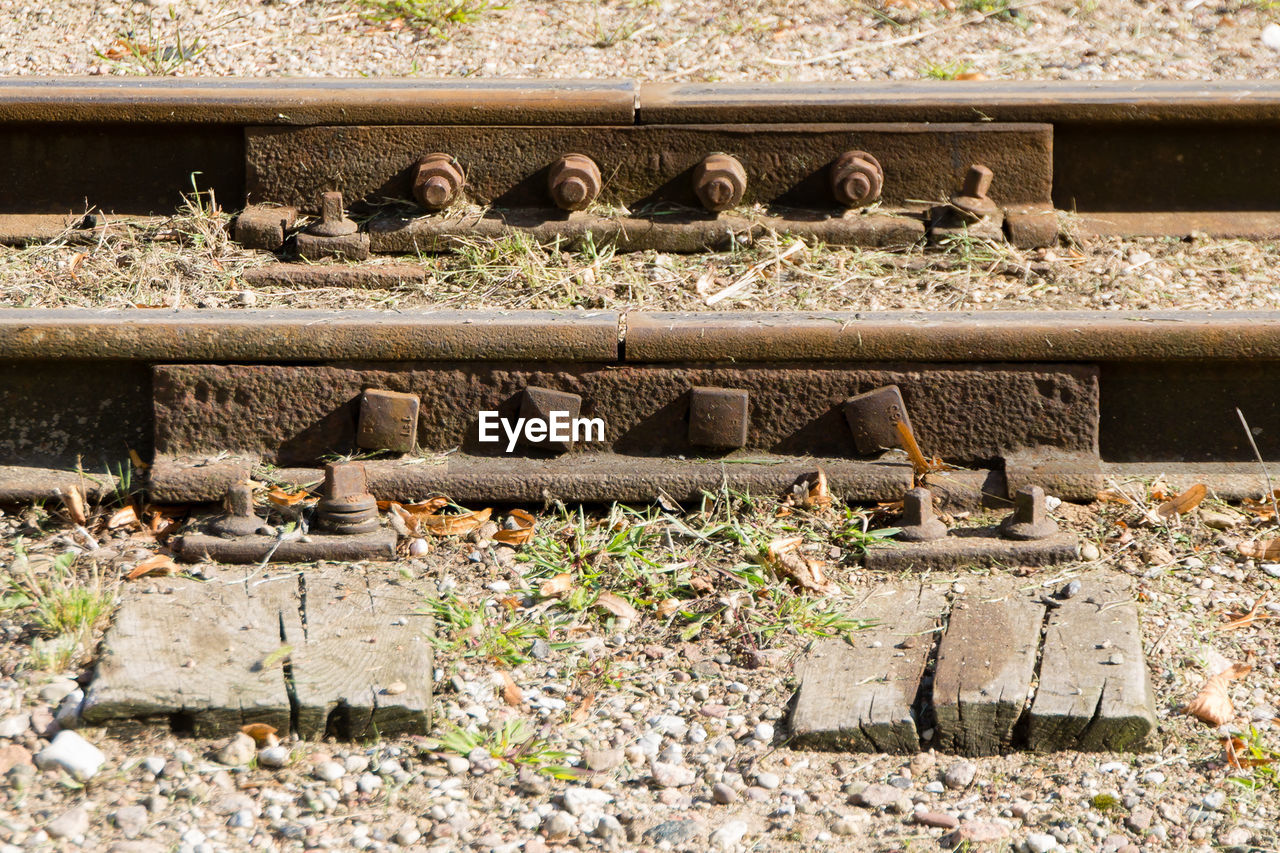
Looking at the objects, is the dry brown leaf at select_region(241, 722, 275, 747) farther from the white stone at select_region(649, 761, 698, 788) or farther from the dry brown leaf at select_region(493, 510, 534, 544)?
the dry brown leaf at select_region(493, 510, 534, 544)

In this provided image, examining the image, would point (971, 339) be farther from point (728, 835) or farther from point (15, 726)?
point (15, 726)

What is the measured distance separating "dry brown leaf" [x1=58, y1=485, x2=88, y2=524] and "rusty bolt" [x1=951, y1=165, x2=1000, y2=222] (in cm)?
253

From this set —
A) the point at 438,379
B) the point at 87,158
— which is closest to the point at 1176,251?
the point at 438,379

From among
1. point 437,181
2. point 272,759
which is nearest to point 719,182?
point 437,181

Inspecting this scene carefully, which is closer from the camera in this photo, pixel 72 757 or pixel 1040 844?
pixel 1040 844

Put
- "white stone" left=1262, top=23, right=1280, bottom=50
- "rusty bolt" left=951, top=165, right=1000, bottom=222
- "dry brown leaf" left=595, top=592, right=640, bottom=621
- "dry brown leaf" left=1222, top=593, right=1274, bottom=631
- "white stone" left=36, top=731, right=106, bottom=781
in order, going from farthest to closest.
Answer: "white stone" left=1262, top=23, right=1280, bottom=50 → "rusty bolt" left=951, top=165, right=1000, bottom=222 → "dry brown leaf" left=595, top=592, right=640, bottom=621 → "dry brown leaf" left=1222, top=593, right=1274, bottom=631 → "white stone" left=36, top=731, right=106, bottom=781

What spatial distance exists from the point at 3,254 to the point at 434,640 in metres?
1.94

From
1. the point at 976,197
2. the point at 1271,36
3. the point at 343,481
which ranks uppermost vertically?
the point at 1271,36

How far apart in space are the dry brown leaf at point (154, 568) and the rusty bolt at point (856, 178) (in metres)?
2.09

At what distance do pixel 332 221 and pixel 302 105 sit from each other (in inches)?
13.4

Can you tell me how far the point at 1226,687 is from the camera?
2607mm

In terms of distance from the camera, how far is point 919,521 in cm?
315

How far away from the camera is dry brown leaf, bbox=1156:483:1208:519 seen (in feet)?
10.6

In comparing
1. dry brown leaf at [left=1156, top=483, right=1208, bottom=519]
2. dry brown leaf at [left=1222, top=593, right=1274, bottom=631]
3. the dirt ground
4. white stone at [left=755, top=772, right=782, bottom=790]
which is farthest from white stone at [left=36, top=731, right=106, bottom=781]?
dry brown leaf at [left=1156, top=483, right=1208, bottom=519]
